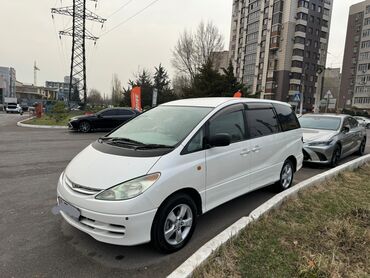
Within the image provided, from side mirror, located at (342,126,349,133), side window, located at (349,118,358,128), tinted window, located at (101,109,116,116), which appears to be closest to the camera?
side mirror, located at (342,126,349,133)

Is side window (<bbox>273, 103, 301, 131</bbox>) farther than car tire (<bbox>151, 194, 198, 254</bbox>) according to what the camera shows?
Yes

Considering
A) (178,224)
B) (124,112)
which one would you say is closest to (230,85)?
(124,112)

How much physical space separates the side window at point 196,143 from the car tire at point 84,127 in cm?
1380

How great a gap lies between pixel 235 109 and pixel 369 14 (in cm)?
9064

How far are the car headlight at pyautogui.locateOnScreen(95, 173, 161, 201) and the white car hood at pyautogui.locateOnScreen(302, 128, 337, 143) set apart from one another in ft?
20.4

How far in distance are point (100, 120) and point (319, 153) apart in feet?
40.9

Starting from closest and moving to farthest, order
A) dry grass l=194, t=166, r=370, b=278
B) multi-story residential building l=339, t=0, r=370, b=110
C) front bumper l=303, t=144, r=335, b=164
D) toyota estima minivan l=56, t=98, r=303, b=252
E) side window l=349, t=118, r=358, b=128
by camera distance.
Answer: dry grass l=194, t=166, r=370, b=278 → toyota estima minivan l=56, t=98, r=303, b=252 → front bumper l=303, t=144, r=335, b=164 → side window l=349, t=118, r=358, b=128 → multi-story residential building l=339, t=0, r=370, b=110

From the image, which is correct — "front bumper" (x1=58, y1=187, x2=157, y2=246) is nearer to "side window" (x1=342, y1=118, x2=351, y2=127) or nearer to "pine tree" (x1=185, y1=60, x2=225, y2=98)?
"side window" (x1=342, y1=118, x2=351, y2=127)

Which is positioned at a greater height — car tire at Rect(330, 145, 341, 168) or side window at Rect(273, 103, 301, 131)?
side window at Rect(273, 103, 301, 131)

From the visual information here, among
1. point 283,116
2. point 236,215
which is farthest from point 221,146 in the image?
point 283,116

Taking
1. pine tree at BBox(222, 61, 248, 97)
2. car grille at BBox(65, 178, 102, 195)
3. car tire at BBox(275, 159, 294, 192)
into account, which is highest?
pine tree at BBox(222, 61, 248, 97)

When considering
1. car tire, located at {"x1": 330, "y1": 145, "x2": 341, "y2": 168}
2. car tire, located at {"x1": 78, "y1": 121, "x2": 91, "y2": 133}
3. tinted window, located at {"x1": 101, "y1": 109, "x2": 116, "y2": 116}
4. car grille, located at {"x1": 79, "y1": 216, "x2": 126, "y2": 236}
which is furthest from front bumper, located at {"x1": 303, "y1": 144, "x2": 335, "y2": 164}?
car tire, located at {"x1": 78, "y1": 121, "x2": 91, "y2": 133}

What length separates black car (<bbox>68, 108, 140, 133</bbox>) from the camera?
52.5 feet

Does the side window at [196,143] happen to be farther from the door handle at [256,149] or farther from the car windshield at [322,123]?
the car windshield at [322,123]
